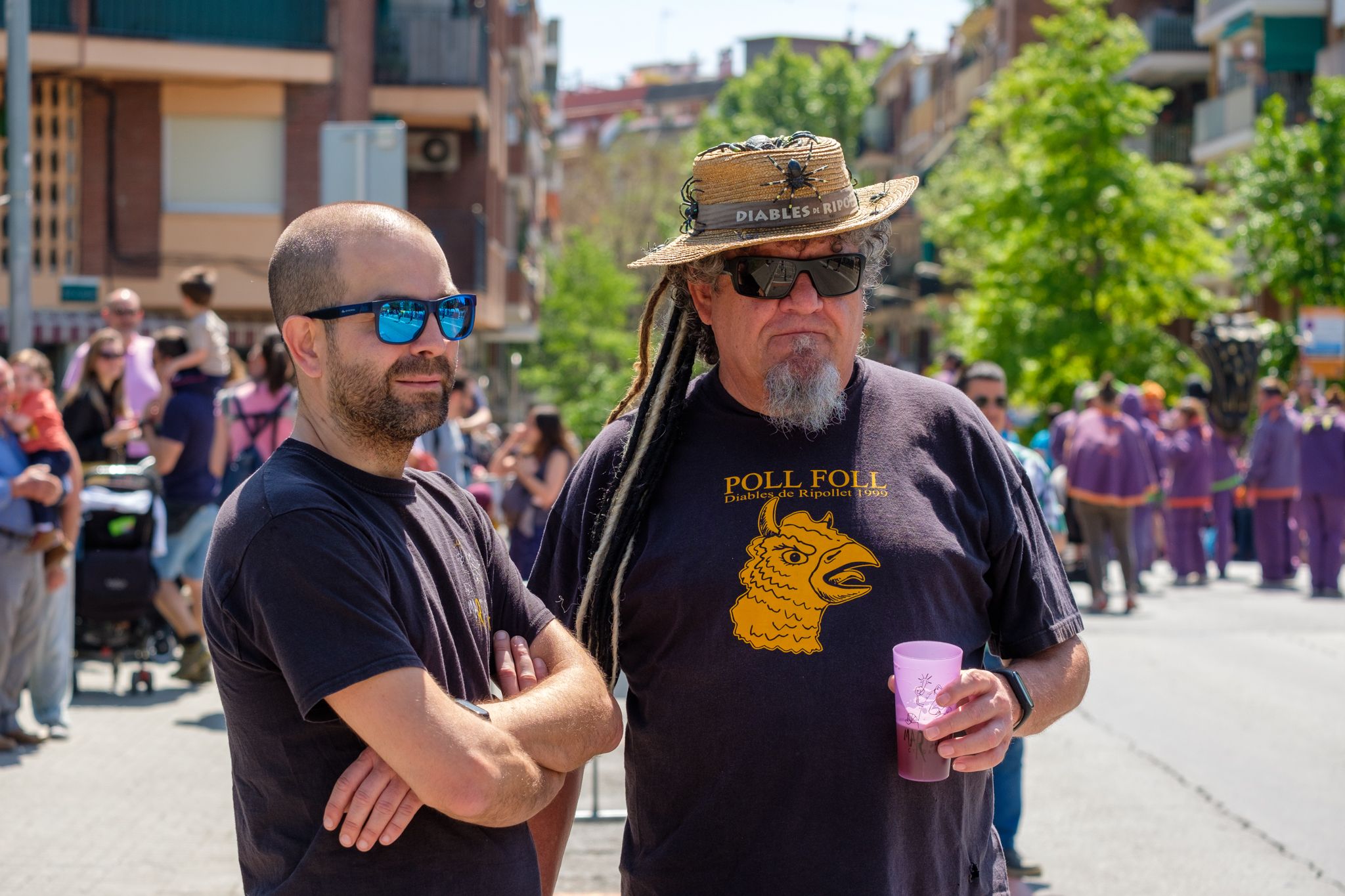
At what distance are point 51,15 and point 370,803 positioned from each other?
25.6 meters

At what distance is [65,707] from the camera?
30.2 ft

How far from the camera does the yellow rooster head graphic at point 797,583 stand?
10.2ft

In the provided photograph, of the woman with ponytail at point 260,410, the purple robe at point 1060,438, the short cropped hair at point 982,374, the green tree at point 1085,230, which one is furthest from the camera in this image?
the green tree at point 1085,230

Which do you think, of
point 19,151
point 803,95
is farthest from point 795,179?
point 803,95

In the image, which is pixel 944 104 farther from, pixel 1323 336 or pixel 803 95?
pixel 1323 336

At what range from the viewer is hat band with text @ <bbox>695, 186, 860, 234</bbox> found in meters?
3.33

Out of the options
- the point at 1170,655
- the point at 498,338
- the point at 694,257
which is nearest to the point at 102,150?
the point at 498,338

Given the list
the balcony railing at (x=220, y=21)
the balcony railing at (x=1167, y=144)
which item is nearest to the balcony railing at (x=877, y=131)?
the balcony railing at (x=1167, y=144)

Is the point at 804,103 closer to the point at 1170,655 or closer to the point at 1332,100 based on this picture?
the point at 1332,100

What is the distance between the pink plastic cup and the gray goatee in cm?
52

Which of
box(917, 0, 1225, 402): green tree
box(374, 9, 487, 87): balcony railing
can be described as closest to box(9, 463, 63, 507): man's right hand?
box(374, 9, 487, 87): balcony railing

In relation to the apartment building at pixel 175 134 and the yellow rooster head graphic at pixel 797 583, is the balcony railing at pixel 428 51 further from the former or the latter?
the yellow rooster head graphic at pixel 797 583

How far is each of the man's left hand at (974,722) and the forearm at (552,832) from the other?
2.14 feet

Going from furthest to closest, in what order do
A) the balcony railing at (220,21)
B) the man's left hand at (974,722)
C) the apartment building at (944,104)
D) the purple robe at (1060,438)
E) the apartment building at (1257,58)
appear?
the apartment building at (944,104) → the apartment building at (1257,58) → the balcony railing at (220,21) → the purple robe at (1060,438) → the man's left hand at (974,722)
